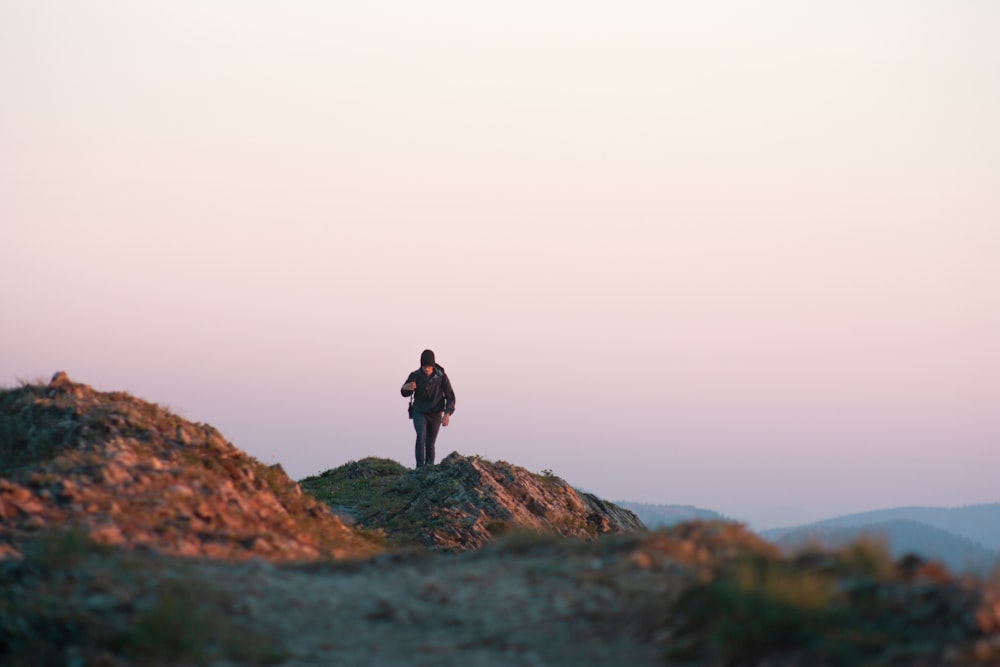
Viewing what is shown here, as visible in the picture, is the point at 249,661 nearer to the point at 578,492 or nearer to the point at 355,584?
the point at 355,584

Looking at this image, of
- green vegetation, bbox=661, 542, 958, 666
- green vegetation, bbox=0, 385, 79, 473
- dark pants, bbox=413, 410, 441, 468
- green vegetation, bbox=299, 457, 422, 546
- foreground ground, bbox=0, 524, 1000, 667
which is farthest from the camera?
dark pants, bbox=413, 410, 441, 468

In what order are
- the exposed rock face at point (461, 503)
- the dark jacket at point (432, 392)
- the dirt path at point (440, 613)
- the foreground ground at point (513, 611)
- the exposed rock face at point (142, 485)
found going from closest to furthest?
the foreground ground at point (513, 611) → the dirt path at point (440, 613) → the exposed rock face at point (142, 485) → the exposed rock face at point (461, 503) → the dark jacket at point (432, 392)

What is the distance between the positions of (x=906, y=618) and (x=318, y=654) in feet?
15.4

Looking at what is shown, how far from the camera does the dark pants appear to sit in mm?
24531

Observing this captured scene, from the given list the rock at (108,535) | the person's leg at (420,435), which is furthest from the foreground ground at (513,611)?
the person's leg at (420,435)

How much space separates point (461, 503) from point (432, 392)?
2.90 m

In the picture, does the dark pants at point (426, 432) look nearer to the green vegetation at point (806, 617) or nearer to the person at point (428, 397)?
the person at point (428, 397)

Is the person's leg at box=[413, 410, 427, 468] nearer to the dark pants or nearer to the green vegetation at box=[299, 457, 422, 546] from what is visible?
the dark pants

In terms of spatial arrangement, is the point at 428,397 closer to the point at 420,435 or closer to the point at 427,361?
the point at 427,361

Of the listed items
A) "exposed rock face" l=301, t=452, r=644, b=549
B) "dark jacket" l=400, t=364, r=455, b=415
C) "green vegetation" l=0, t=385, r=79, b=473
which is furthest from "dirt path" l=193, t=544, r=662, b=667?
"dark jacket" l=400, t=364, r=455, b=415

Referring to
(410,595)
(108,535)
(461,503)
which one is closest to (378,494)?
(461,503)

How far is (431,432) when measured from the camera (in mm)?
Result: 24953

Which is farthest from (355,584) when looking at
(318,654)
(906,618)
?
(906,618)

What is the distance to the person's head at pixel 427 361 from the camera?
23.9 metres
